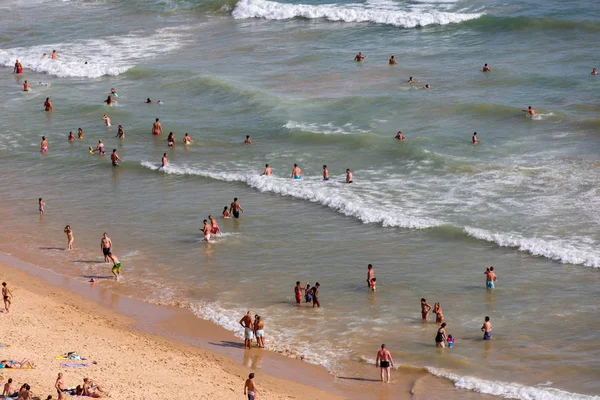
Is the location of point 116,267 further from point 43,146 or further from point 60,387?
point 43,146

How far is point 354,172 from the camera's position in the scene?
3494 centimetres

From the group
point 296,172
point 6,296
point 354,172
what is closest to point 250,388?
point 6,296

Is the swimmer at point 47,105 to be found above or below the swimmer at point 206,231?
above

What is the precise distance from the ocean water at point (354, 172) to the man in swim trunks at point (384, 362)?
1002 millimetres

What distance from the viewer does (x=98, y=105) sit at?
4438 cm

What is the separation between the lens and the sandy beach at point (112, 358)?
64.5 ft

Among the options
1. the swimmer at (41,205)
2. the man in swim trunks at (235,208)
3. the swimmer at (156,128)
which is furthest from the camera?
the swimmer at (156,128)

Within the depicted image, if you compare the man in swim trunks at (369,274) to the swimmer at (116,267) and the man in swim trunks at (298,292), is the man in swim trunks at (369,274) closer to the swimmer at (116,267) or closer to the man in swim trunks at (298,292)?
the man in swim trunks at (298,292)

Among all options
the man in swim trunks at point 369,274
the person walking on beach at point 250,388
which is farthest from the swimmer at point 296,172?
the person walking on beach at point 250,388

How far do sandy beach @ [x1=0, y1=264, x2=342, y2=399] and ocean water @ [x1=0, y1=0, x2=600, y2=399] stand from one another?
175 cm

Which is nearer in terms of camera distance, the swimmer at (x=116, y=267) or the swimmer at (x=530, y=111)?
the swimmer at (x=116, y=267)

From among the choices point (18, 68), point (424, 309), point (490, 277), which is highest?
point (18, 68)

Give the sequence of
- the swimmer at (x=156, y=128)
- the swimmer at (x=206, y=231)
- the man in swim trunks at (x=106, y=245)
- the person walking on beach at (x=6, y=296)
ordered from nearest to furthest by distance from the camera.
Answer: the person walking on beach at (x=6, y=296) < the man in swim trunks at (x=106, y=245) < the swimmer at (x=206, y=231) < the swimmer at (x=156, y=128)

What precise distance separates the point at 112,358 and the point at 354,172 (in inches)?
625
